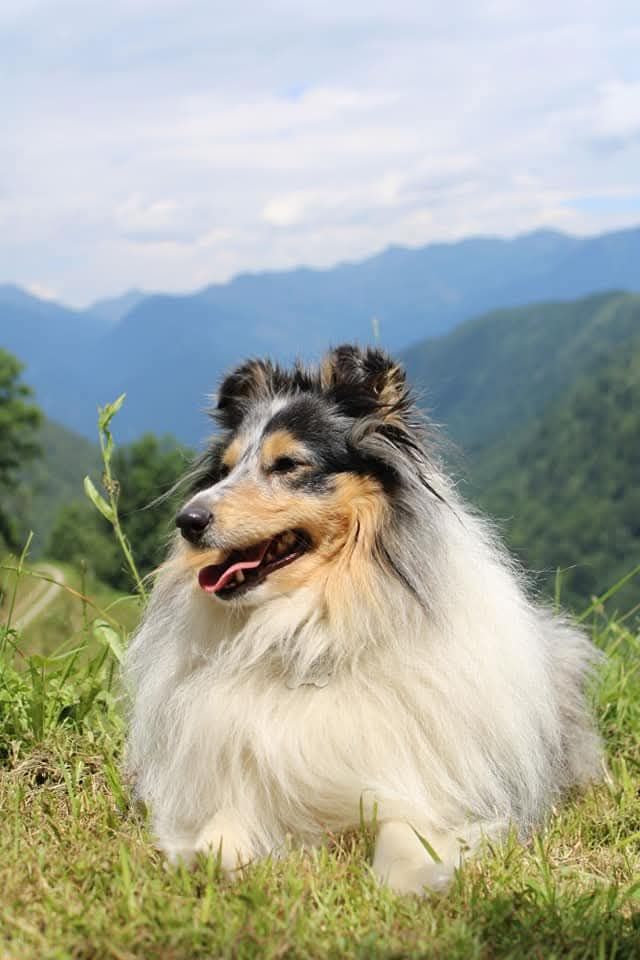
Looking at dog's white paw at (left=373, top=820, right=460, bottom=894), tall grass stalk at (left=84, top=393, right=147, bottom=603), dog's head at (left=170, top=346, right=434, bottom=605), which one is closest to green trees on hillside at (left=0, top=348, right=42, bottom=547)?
tall grass stalk at (left=84, top=393, right=147, bottom=603)

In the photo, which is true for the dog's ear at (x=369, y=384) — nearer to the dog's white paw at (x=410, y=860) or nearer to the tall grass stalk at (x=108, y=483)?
the tall grass stalk at (x=108, y=483)

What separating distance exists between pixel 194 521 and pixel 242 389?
0.89 m

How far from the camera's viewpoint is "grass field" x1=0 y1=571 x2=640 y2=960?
260 centimetres

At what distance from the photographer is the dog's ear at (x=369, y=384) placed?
3855mm

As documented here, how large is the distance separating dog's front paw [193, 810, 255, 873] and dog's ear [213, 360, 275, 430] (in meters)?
1.54

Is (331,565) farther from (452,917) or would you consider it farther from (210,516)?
(452,917)

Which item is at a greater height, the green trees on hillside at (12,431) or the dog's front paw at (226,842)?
the dog's front paw at (226,842)

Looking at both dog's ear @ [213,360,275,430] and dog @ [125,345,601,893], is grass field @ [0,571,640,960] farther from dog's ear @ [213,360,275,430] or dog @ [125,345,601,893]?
dog's ear @ [213,360,275,430]

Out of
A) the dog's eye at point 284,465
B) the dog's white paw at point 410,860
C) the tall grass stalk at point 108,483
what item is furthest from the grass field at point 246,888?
the dog's eye at point 284,465

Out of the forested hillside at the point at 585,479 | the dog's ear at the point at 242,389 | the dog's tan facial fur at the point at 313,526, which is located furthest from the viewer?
the forested hillside at the point at 585,479

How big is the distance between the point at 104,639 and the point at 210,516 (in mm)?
1575

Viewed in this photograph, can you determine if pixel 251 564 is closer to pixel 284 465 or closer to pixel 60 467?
pixel 284 465

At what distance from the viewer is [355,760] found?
3.41 metres

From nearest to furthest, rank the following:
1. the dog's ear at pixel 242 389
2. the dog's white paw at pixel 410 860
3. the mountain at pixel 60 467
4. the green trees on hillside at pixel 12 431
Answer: the dog's white paw at pixel 410 860 → the dog's ear at pixel 242 389 → the green trees on hillside at pixel 12 431 → the mountain at pixel 60 467
